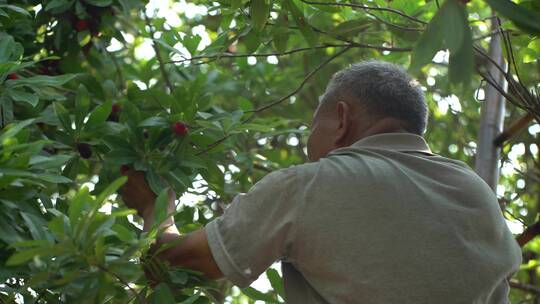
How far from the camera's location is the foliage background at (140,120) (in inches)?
105

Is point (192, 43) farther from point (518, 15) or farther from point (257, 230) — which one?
point (518, 15)

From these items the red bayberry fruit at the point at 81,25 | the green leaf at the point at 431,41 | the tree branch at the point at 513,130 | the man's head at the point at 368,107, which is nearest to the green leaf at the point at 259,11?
the man's head at the point at 368,107

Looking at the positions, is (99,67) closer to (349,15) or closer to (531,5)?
(349,15)

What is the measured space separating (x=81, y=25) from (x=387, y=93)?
5.61ft

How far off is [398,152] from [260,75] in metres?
3.01

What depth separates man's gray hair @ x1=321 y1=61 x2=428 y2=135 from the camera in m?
3.20

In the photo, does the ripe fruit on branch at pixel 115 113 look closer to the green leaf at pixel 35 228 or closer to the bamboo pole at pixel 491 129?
the green leaf at pixel 35 228

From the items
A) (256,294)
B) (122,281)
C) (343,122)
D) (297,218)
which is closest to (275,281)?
(256,294)

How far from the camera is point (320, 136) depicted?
10.9ft

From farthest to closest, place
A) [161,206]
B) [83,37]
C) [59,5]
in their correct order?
[83,37] → [59,5] → [161,206]

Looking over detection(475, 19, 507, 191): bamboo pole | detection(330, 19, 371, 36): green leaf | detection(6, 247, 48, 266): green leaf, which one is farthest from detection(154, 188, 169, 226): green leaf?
detection(475, 19, 507, 191): bamboo pole

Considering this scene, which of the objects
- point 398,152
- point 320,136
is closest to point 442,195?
point 398,152

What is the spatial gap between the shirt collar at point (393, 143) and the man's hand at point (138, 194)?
722 mm

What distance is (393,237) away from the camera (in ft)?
9.20
